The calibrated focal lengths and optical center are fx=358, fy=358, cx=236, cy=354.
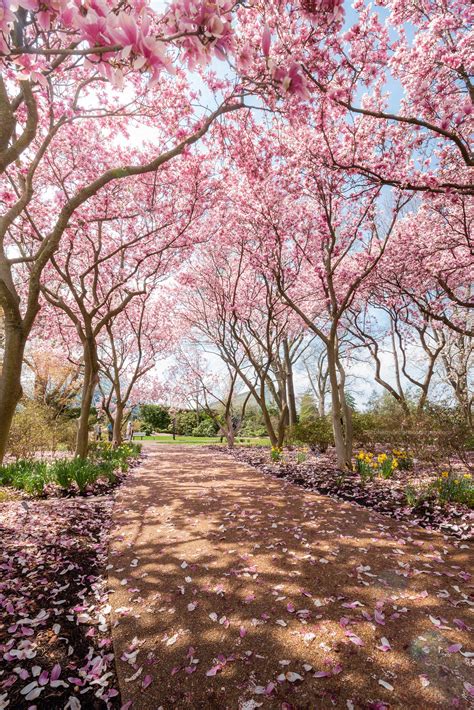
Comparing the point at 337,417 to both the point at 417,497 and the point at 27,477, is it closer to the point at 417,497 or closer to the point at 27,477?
the point at 417,497

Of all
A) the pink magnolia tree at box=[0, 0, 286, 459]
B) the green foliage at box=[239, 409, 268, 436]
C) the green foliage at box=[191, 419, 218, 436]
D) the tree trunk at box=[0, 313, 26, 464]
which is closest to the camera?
the pink magnolia tree at box=[0, 0, 286, 459]

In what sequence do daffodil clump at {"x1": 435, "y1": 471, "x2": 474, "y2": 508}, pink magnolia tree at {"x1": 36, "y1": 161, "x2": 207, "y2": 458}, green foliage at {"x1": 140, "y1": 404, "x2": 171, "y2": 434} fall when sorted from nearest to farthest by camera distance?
daffodil clump at {"x1": 435, "y1": 471, "x2": 474, "y2": 508}
pink magnolia tree at {"x1": 36, "y1": 161, "x2": 207, "y2": 458}
green foliage at {"x1": 140, "y1": 404, "x2": 171, "y2": 434}

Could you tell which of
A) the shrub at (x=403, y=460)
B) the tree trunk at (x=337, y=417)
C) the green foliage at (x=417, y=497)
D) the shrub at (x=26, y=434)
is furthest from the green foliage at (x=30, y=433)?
the shrub at (x=403, y=460)

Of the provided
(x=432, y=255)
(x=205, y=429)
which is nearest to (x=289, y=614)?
(x=432, y=255)

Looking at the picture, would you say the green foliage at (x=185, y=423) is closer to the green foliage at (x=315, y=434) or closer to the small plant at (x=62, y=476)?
the green foliage at (x=315, y=434)

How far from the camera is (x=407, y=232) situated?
41.8 feet

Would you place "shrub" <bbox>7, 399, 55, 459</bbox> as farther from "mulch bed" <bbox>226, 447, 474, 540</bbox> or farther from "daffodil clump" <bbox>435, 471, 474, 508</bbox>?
"daffodil clump" <bbox>435, 471, 474, 508</bbox>

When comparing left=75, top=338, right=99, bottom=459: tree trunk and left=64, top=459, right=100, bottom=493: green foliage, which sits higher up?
left=75, top=338, right=99, bottom=459: tree trunk

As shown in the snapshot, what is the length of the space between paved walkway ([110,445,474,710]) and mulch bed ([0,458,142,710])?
0.17 meters

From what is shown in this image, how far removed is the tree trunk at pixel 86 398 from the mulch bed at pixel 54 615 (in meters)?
3.34

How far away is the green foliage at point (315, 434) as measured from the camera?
13.9 m

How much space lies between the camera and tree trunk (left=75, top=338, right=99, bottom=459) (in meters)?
8.79

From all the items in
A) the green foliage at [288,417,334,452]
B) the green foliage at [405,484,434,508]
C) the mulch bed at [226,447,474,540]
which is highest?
the green foliage at [288,417,334,452]

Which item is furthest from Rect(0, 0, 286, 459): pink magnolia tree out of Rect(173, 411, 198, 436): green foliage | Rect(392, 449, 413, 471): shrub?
Rect(173, 411, 198, 436): green foliage
